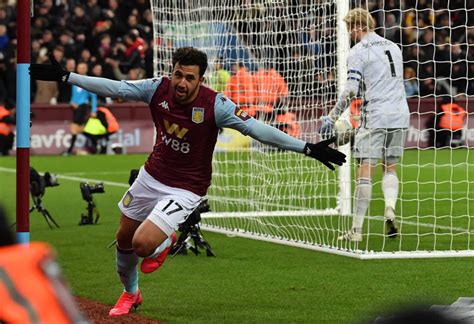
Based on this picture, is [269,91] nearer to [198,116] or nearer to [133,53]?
[198,116]

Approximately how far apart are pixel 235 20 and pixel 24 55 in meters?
6.81

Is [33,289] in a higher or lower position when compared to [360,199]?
higher

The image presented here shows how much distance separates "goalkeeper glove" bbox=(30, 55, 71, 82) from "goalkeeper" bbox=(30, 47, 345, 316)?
181mm

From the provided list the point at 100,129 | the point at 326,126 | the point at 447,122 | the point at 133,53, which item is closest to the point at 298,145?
the point at 326,126

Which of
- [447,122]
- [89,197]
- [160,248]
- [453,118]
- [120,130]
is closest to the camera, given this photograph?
[160,248]

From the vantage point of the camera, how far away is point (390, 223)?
1131cm

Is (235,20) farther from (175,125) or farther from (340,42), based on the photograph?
(175,125)

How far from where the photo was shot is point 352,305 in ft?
25.8

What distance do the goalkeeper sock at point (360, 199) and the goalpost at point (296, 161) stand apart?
21 centimetres

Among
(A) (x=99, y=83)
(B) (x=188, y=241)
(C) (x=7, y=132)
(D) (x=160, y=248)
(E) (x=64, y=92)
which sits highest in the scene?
(E) (x=64, y=92)

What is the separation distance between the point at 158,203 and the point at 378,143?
380cm

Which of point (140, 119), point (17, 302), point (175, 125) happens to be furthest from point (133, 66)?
point (17, 302)

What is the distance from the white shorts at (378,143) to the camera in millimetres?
10914

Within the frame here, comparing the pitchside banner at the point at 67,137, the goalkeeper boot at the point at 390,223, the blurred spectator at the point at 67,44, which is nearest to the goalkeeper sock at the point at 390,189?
the goalkeeper boot at the point at 390,223
